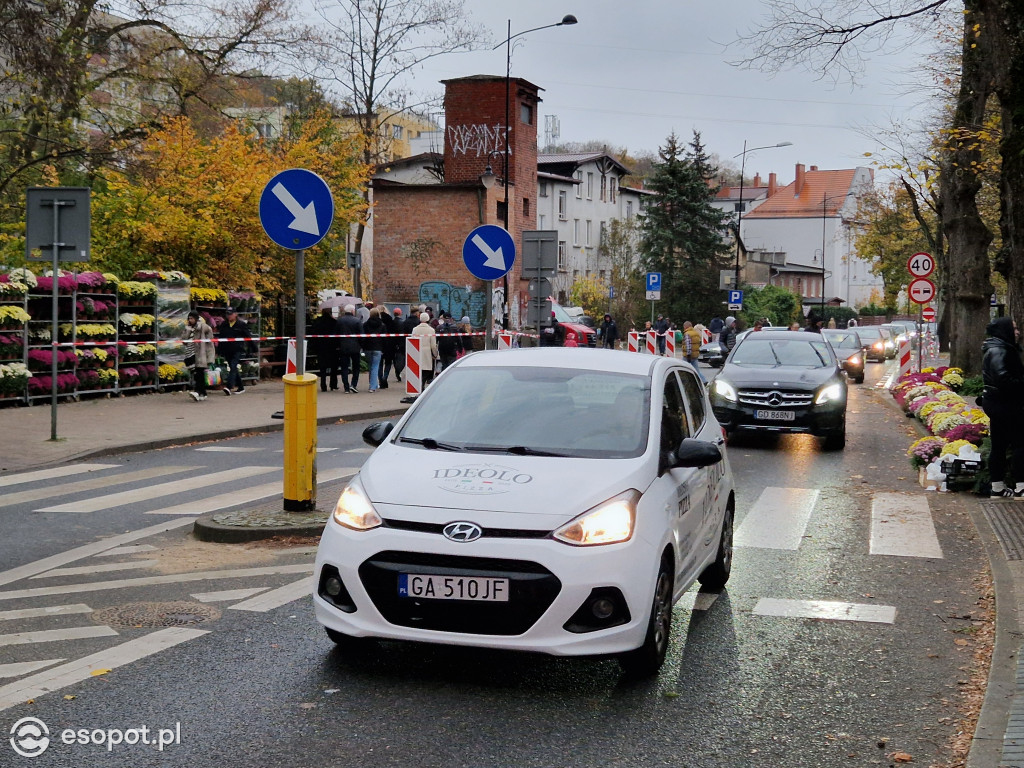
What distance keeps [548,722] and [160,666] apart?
6.29ft

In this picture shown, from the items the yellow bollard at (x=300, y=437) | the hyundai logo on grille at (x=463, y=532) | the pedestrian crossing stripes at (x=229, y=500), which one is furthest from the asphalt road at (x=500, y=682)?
the pedestrian crossing stripes at (x=229, y=500)

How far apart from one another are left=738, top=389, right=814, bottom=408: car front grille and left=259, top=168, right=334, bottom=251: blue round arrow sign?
8.79 meters

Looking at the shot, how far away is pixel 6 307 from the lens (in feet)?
63.5

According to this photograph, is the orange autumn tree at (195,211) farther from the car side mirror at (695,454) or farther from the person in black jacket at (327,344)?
the car side mirror at (695,454)

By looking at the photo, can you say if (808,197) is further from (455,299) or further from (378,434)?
(378,434)

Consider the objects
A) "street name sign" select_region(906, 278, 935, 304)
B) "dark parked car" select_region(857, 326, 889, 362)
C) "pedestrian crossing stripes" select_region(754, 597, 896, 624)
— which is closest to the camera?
"pedestrian crossing stripes" select_region(754, 597, 896, 624)

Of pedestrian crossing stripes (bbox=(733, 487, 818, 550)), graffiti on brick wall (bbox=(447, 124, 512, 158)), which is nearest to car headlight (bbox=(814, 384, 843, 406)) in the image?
pedestrian crossing stripes (bbox=(733, 487, 818, 550))

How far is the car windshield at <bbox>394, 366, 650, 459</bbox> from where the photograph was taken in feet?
20.6

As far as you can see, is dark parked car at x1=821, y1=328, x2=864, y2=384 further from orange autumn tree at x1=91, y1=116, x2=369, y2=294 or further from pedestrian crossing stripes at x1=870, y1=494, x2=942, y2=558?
pedestrian crossing stripes at x1=870, y1=494, x2=942, y2=558

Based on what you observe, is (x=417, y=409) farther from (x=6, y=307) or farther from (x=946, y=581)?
(x=6, y=307)

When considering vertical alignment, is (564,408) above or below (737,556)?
above

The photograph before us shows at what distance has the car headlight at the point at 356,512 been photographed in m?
5.64

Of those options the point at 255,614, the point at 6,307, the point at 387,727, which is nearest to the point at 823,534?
the point at 255,614

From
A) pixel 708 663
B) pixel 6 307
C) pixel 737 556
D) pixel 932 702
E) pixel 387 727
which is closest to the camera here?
pixel 387 727
